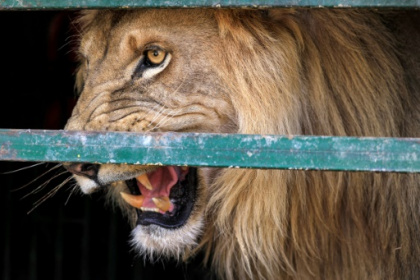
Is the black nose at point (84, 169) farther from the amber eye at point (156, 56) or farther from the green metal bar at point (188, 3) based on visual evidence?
the green metal bar at point (188, 3)

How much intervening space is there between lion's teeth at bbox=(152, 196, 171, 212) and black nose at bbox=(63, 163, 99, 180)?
36 cm

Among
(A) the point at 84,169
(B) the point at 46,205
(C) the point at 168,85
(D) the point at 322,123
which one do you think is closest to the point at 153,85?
(C) the point at 168,85

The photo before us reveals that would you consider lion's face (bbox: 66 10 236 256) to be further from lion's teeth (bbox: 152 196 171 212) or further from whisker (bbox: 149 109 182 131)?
lion's teeth (bbox: 152 196 171 212)

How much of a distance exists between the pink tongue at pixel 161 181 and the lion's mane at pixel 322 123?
5.7 inches

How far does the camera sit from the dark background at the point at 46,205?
4.50 m

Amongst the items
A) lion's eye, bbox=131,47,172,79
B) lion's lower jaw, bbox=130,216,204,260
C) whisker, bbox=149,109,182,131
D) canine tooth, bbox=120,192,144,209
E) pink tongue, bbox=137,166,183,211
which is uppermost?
lion's eye, bbox=131,47,172,79

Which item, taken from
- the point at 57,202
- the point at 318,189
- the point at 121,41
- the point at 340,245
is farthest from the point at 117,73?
the point at 57,202

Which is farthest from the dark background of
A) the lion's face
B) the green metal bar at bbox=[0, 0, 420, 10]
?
the green metal bar at bbox=[0, 0, 420, 10]

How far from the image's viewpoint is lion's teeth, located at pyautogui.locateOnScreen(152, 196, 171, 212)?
98.6 inches

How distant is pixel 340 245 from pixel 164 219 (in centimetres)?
62

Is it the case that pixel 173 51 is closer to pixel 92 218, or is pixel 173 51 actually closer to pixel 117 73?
pixel 117 73

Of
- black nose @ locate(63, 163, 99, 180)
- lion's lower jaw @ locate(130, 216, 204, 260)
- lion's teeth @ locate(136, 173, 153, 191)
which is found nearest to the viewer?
black nose @ locate(63, 163, 99, 180)

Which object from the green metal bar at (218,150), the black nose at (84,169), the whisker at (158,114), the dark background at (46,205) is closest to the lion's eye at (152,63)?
the whisker at (158,114)

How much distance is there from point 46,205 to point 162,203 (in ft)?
7.43
